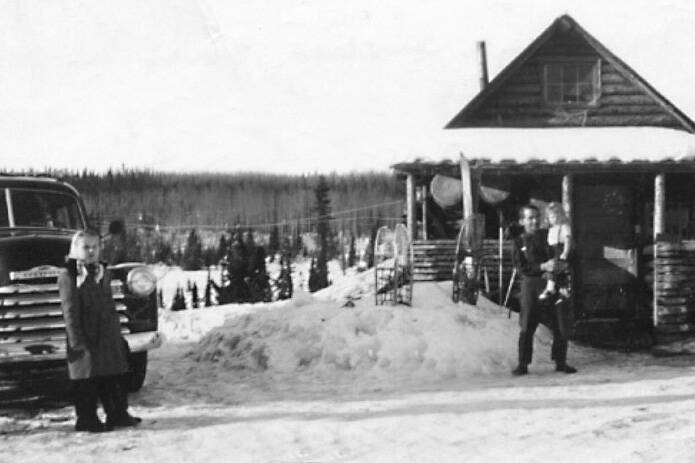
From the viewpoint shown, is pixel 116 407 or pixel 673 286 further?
pixel 673 286

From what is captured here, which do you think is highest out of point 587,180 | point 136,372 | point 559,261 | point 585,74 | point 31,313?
point 585,74

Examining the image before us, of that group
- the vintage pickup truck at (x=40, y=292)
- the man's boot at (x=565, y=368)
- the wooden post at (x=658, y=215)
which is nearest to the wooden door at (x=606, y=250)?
the wooden post at (x=658, y=215)

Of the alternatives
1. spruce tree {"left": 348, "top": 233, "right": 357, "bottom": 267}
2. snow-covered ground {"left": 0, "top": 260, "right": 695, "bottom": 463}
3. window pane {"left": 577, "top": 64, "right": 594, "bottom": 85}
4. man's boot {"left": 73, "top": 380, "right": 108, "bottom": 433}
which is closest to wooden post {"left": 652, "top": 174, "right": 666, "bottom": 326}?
snow-covered ground {"left": 0, "top": 260, "right": 695, "bottom": 463}

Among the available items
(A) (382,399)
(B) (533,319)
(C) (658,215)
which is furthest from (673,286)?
(A) (382,399)

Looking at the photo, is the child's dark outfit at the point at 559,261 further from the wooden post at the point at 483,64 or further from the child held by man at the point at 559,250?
the wooden post at the point at 483,64

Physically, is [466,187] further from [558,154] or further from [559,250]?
[559,250]

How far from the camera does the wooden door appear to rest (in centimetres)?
1653

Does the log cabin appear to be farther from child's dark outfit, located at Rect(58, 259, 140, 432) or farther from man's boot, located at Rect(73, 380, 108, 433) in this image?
man's boot, located at Rect(73, 380, 108, 433)

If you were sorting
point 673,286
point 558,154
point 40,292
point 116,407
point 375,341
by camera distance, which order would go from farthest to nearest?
point 558,154
point 673,286
point 375,341
point 40,292
point 116,407

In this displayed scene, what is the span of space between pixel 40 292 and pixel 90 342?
4.78 feet

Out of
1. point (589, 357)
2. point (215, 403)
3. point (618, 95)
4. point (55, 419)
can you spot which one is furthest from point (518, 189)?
point (55, 419)

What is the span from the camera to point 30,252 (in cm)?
834

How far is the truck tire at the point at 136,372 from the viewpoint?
30.0ft

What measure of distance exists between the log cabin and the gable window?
0.8 inches
